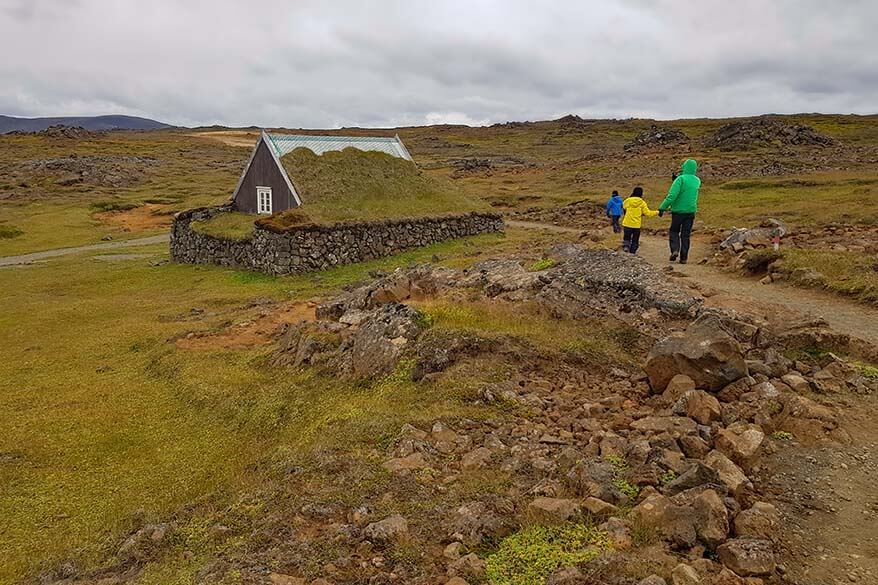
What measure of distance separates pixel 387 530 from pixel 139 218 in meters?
52.2

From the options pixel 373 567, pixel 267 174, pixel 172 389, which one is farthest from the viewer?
pixel 267 174

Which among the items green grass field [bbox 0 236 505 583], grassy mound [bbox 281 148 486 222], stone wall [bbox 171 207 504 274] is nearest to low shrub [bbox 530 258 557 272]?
green grass field [bbox 0 236 505 583]

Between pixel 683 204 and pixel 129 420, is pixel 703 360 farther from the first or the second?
pixel 129 420

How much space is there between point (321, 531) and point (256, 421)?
183 inches

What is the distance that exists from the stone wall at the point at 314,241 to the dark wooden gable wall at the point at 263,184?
1.60 m

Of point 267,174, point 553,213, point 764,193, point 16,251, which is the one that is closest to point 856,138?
point 764,193

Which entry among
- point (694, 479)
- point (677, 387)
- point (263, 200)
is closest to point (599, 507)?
point (694, 479)

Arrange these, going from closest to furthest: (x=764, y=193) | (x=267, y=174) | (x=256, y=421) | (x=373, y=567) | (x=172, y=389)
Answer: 1. (x=373, y=567)
2. (x=256, y=421)
3. (x=172, y=389)
4. (x=267, y=174)
5. (x=764, y=193)

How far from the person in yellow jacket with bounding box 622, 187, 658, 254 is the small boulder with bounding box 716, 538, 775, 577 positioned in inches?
473

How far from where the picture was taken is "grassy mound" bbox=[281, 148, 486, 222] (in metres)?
28.5

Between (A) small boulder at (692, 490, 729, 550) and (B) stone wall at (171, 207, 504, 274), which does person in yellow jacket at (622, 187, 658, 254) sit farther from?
(B) stone wall at (171, 207, 504, 274)

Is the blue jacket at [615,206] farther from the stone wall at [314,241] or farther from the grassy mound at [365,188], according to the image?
the grassy mound at [365,188]

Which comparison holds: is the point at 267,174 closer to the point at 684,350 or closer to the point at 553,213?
the point at 553,213

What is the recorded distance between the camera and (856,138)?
72312mm
